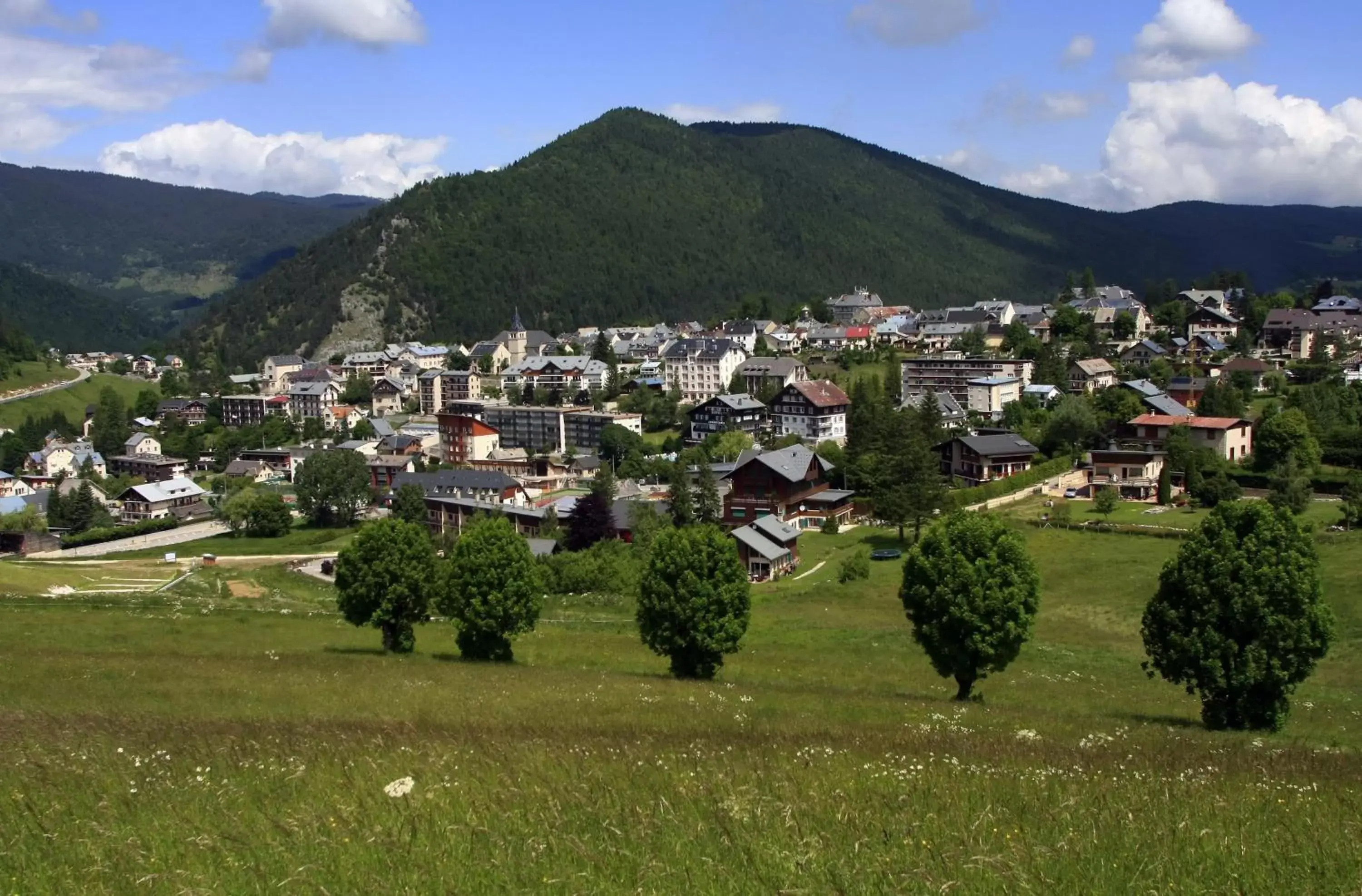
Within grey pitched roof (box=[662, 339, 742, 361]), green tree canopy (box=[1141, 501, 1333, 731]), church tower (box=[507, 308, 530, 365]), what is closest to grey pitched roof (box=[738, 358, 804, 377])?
grey pitched roof (box=[662, 339, 742, 361])

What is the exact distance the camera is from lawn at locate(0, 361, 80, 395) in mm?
167712

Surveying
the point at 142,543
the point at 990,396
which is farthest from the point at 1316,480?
the point at 142,543

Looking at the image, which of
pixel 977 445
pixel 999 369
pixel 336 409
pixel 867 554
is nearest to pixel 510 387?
pixel 336 409

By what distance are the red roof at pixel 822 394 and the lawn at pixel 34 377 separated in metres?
122

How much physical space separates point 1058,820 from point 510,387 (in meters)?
135

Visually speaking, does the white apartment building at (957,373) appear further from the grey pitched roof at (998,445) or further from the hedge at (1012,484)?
the hedge at (1012,484)

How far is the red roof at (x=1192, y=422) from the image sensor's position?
74250 mm

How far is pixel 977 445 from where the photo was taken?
77.8 m

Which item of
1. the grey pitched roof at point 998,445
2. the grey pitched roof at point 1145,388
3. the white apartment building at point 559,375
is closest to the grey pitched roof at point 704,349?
the white apartment building at point 559,375

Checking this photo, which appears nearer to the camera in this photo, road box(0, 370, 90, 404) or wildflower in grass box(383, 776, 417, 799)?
wildflower in grass box(383, 776, 417, 799)

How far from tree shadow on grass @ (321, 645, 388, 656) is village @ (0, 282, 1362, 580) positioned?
101ft

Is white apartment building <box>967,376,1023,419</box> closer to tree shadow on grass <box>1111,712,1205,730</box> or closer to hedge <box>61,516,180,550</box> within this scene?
hedge <box>61,516,180,550</box>

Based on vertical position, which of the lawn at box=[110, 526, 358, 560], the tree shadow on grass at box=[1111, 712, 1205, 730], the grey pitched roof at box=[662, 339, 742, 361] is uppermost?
the grey pitched roof at box=[662, 339, 742, 361]

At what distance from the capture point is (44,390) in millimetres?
167000
